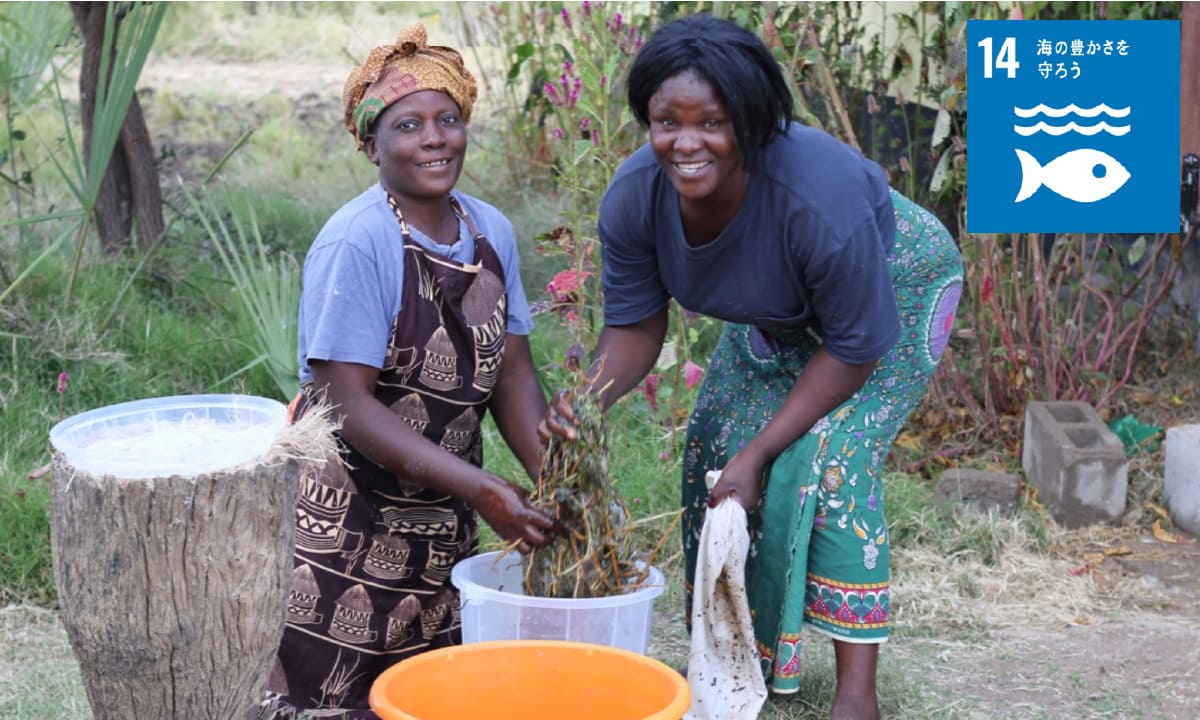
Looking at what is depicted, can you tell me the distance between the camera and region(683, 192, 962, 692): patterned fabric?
10.3ft

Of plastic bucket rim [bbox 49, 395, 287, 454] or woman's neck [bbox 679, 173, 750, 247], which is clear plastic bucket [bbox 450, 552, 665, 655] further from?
woman's neck [bbox 679, 173, 750, 247]

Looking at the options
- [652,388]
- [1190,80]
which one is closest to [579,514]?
[652,388]

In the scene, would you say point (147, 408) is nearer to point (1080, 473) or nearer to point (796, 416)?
point (796, 416)

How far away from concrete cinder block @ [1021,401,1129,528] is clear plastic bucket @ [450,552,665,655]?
2335mm

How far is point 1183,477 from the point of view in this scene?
16.0 feet

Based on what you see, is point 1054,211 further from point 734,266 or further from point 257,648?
point 257,648

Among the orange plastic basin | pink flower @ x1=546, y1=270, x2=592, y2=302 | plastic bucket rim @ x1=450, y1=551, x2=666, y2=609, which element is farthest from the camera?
pink flower @ x1=546, y1=270, x2=592, y2=302

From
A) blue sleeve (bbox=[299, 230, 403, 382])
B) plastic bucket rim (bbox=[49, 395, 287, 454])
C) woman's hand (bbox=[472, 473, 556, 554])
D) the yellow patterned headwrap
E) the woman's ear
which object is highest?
the yellow patterned headwrap

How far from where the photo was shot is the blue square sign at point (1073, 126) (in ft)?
16.4

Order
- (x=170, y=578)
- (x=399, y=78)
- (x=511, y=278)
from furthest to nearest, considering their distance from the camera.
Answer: (x=511, y=278) → (x=399, y=78) → (x=170, y=578)

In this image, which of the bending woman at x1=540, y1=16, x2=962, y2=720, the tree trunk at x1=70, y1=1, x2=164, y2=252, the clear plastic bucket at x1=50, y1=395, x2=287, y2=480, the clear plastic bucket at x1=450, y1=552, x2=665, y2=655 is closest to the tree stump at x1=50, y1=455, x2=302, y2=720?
the clear plastic bucket at x1=50, y1=395, x2=287, y2=480

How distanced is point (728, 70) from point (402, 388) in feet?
3.12

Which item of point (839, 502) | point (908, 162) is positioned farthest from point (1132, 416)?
point (839, 502)

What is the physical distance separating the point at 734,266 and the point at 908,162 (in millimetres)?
2480
